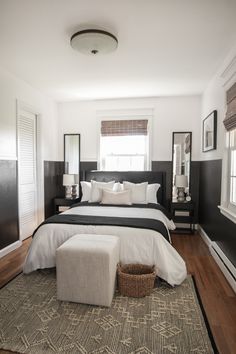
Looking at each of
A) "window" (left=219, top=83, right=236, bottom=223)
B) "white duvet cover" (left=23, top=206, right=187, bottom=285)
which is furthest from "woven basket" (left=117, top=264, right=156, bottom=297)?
"window" (left=219, top=83, right=236, bottom=223)

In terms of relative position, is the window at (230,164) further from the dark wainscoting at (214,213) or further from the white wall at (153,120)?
the white wall at (153,120)

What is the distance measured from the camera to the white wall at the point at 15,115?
139 inches

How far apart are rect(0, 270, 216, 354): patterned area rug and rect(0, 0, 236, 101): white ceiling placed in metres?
2.70

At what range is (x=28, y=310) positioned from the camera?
85.6 inches

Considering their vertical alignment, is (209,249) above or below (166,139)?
below

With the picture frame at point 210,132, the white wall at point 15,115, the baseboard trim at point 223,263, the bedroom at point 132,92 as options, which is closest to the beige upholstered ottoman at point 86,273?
the bedroom at point 132,92

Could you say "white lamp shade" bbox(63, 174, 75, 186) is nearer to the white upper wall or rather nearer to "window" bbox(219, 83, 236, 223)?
the white upper wall

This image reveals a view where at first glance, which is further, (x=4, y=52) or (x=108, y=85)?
(x=108, y=85)

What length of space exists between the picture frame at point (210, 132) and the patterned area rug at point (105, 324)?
2261 mm

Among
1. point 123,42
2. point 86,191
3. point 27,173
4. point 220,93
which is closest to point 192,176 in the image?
point 220,93

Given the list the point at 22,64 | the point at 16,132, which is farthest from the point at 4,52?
the point at 16,132

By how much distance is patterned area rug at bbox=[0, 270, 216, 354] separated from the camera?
175 centimetres

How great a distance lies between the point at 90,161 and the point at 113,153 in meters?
0.54

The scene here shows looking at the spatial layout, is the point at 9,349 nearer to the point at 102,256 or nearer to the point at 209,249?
the point at 102,256
